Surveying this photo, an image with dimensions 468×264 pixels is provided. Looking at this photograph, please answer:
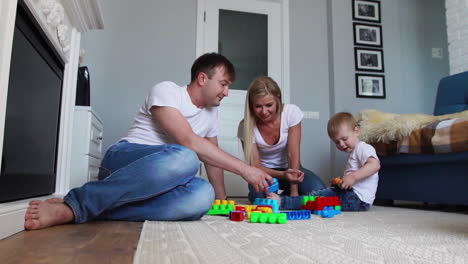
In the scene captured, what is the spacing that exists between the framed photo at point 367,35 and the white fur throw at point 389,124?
1486 mm

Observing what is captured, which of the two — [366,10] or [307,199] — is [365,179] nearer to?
[307,199]

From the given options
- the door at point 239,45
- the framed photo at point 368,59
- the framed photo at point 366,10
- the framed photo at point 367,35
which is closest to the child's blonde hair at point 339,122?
the door at point 239,45

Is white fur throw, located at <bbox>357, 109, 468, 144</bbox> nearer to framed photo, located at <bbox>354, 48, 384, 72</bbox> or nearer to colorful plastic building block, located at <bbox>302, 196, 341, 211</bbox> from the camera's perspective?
colorful plastic building block, located at <bbox>302, 196, 341, 211</bbox>

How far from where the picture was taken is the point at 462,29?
301cm

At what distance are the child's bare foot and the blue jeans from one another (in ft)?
4.35

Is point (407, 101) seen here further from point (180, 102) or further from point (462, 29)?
point (180, 102)

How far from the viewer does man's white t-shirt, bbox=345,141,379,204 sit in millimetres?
1893

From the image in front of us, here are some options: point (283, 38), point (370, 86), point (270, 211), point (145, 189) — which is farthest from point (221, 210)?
point (370, 86)

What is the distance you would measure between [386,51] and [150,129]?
310 cm

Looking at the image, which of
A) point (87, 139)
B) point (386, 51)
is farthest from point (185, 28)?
point (386, 51)

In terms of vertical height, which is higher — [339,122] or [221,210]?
[339,122]

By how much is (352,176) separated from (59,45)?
1445mm

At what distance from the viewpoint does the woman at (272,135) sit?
1.92m

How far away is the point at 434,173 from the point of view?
1954 millimetres
